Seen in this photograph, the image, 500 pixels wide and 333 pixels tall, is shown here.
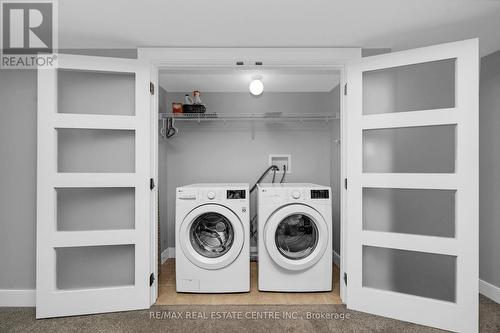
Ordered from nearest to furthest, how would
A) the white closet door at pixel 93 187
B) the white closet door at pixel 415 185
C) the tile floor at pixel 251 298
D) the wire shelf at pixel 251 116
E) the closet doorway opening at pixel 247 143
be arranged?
the white closet door at pixel 415 185
the white closet door at pixel 93 187
the tile floor at pixel 251 298
the wire shelf at pixel 251 116
the closet doorway opening at pixel 247 143

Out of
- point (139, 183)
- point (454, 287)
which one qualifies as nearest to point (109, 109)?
point (139, 183)

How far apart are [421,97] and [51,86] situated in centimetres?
264

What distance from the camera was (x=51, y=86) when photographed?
1858 mm

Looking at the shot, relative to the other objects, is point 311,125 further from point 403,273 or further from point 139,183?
point 139,183

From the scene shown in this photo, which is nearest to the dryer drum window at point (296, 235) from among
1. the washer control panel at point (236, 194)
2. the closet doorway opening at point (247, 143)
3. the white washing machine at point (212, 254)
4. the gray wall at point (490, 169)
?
the white washing machine at point (212, 254)

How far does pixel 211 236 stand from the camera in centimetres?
238

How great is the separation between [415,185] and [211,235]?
5.52 ft

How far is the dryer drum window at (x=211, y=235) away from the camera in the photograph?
2.30 meters

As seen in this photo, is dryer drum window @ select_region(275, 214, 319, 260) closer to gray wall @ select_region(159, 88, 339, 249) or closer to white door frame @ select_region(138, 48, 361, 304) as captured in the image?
white door frame @ select_region(138, 48, 361, 304)

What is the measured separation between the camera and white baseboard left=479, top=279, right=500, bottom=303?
2072 millimetres

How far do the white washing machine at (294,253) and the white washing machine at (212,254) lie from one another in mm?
164

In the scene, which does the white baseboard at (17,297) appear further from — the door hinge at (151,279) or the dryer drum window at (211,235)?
the dryer drum window at (211,235)

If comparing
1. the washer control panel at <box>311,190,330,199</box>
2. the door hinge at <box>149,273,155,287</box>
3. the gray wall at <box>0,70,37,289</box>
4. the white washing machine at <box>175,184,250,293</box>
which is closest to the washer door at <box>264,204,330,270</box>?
the washer control panel at <box>311,190,330,199</box>

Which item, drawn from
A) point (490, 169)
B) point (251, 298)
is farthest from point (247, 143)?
point (490, 169)
